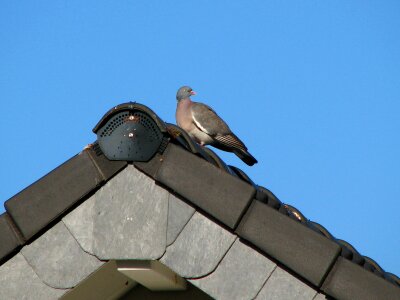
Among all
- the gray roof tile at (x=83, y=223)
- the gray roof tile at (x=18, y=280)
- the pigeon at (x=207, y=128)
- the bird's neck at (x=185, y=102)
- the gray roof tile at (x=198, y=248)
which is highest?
the bird's neck at (x=185, y=102)

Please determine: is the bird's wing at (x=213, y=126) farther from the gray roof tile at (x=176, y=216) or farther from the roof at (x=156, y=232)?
the gray roof tile at (x=176, y=216)

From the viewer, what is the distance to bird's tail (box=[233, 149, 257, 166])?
10.4 meters

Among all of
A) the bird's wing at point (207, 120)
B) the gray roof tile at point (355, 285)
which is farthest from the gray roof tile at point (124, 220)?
the bird's wing at point (207, 120)

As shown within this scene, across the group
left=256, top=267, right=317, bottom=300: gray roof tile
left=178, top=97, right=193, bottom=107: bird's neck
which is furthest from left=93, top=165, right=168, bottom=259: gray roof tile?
left=178, top=97, right=193, bottom=107: bird's neck

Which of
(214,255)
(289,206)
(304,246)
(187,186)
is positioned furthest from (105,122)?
(289,206)

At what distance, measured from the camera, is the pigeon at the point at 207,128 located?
10.1 meters

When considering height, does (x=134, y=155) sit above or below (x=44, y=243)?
above

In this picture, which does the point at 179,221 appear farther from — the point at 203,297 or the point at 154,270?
the point at 203,297

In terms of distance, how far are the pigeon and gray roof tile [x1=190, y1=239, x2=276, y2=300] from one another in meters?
6.25

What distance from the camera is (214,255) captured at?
3.63m

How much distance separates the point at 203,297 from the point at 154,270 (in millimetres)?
734

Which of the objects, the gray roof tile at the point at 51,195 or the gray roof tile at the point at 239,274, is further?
the gray roof tile at the point at 51,195

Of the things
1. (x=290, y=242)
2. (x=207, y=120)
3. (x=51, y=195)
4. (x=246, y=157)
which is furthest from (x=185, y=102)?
(x=290, y=242)

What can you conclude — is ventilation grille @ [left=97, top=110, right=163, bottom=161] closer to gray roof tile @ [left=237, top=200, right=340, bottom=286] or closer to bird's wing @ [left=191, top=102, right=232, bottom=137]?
gray roof tile @ [left=237, top=200, right=340, bottom=286]
